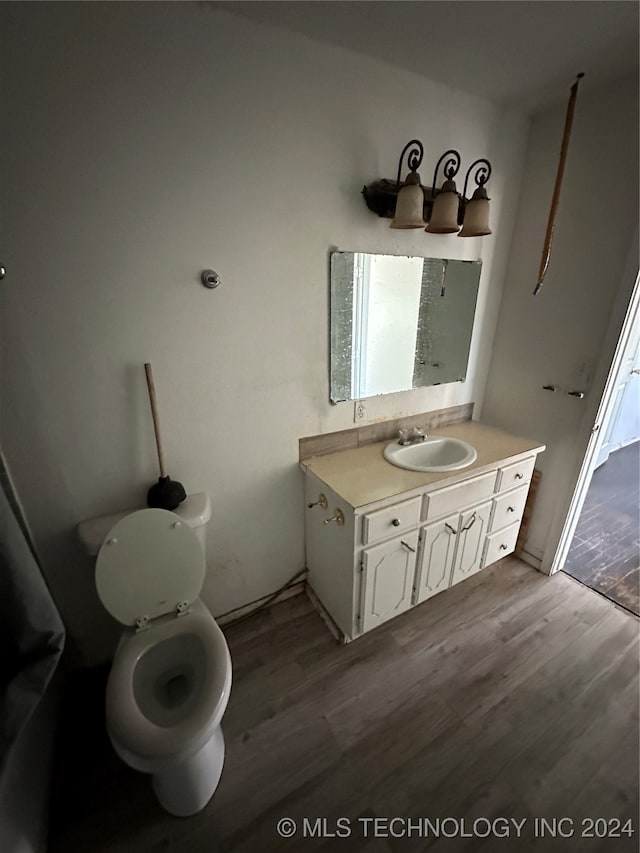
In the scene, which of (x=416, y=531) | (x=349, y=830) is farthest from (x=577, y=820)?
(x=416, y=531)

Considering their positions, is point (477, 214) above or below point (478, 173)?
below

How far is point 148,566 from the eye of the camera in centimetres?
115

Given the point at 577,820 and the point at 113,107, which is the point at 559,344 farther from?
the point at 113,107

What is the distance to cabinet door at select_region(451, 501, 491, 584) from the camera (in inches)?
63.4

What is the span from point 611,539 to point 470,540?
4.30 feet

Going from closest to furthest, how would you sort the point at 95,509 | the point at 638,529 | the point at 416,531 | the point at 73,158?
the point at 73,158 < the point at 95,509 < the point at 416,531 < the point at 638,529

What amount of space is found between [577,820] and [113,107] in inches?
101

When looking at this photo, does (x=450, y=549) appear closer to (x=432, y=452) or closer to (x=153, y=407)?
(x=432, y=452)

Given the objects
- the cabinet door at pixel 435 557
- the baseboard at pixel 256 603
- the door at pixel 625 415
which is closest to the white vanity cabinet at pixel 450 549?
the cabinet door at pixel 435 557

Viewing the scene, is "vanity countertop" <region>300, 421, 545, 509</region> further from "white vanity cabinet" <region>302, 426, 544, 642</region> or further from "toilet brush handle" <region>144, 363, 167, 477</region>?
"toilet brush handle" <region>144, 363, 167, 477</region>

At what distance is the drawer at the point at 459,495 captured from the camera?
56.7 inches

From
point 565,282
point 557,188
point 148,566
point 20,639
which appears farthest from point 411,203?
point 20,639

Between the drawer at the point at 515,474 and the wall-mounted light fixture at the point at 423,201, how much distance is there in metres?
1.08

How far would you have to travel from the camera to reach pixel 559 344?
5.61 ft
